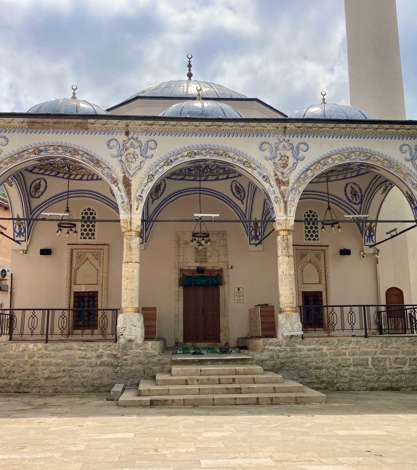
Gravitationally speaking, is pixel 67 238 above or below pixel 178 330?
above

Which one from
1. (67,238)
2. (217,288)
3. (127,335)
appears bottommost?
(127,335)

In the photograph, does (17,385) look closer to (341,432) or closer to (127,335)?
(127,335)

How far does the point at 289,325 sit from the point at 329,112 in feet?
18.0

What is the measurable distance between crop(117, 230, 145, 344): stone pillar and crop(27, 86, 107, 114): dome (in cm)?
368

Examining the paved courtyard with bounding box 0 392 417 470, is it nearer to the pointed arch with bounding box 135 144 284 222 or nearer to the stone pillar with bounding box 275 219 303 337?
the stone pillar with bounding box 275 219 303 337

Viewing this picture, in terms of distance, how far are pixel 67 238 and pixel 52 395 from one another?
445 cm

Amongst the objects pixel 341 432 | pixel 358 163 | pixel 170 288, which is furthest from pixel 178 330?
pixel 341 432

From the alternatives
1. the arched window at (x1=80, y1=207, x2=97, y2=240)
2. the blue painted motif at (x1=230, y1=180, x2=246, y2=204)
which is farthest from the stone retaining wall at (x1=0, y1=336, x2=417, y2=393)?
the blue painted motif at (x1=230, y1=180, x2=246, y2=204)

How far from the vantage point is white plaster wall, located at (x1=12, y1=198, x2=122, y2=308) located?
11555 mm

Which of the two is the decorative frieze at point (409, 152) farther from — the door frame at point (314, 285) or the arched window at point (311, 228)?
the door frame at point (314, 285)

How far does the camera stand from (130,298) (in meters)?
8.92

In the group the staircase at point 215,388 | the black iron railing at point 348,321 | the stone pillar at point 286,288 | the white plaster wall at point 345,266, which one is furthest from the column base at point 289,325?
the white plaster wall at point 345,266

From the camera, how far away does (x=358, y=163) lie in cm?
965

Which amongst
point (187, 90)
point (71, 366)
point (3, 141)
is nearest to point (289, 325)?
point (71, 366)
